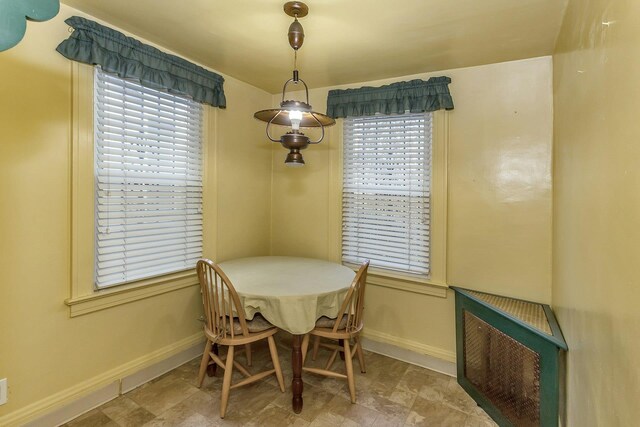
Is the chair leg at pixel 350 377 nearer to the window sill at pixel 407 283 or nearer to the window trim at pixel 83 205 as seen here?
the window sill at pixel 407 283

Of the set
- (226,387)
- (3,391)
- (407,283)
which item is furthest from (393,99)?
(3,391)

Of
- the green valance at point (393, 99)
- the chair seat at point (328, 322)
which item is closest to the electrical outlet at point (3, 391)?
the chair seat at point (328, 322)

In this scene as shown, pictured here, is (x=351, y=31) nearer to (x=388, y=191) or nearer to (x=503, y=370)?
(x=388, y=191)

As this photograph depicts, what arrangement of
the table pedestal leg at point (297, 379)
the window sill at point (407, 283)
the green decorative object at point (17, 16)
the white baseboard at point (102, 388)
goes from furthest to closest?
1. the window sill at point (407, 283)
2. the table pedestal leg at point (297, 379)
3. the white baseboard at point (102, 388)
4. the green decorative object at point (17, 16)

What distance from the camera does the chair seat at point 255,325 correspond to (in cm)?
195

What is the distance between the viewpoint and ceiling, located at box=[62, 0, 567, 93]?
1.64 meters

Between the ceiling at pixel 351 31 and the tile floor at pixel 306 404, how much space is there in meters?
2.27

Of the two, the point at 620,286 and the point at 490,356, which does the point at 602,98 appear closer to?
the point at 620,286

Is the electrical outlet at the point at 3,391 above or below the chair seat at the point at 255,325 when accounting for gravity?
below

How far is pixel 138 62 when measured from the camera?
1.98 metres

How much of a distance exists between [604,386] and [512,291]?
134cm

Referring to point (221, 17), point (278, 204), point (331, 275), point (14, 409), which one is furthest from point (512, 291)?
point (14, 409)

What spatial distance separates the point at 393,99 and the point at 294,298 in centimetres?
168

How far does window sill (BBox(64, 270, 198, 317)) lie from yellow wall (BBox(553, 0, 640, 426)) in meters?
2.33
